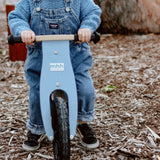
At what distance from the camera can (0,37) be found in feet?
21.4

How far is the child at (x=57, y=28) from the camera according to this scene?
2.13 meters

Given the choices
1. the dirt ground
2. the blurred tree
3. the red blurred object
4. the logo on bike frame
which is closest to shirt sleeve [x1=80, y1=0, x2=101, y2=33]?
the logo on bike frame

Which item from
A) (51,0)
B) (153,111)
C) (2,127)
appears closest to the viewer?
(51,0)

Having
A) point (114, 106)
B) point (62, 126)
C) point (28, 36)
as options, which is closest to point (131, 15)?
point (114, 106)

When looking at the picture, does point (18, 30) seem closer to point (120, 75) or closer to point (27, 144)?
point (27, 144)

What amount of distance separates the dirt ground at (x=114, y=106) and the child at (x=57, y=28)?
307 millimetres

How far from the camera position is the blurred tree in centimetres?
584

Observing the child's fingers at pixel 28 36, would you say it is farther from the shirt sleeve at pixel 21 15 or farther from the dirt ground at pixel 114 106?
the dirt ground at pixel 114 106

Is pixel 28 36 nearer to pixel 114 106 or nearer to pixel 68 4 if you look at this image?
pixel 68 4

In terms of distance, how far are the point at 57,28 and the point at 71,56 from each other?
230mm

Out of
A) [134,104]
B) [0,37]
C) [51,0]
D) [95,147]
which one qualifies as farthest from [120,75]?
[0,37]

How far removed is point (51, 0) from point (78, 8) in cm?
20

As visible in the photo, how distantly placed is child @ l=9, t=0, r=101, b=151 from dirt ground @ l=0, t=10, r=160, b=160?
0.31 meters

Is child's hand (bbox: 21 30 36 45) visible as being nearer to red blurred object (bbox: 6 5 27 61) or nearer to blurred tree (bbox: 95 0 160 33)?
red blurred object (bbox: 6 5 27 61)
